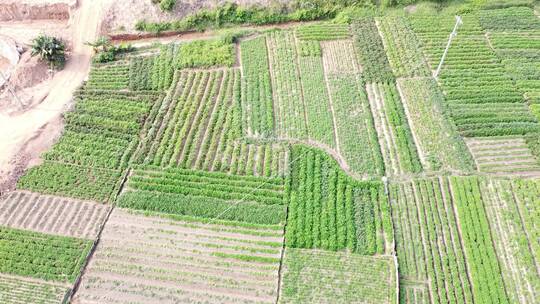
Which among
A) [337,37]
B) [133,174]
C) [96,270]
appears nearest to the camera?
[96,270]

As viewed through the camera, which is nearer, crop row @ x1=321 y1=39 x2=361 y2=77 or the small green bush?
crop row @ x1=321 y1=39 x2=361 y2=77

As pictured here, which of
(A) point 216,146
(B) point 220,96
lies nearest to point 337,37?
(B) point 220,96

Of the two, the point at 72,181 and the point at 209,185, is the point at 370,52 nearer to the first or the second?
the point at 209,185

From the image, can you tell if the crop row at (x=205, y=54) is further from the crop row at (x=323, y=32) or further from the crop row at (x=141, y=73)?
the crop row at (x=323, y=32)

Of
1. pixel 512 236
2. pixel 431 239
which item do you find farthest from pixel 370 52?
pixel 512 236

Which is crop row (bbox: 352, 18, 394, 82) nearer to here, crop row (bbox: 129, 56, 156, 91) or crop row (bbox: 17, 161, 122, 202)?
crop row (bbox: 129, 56, 156, 91)

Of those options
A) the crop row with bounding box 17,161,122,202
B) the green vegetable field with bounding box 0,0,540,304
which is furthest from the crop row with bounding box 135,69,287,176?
the crop row with bounding box 17,161,122,202

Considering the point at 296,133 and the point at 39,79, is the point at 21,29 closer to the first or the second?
the point at 39,79

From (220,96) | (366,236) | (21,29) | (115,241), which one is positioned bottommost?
(366,236)
